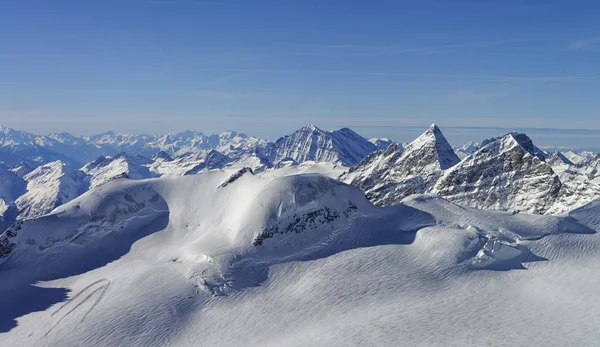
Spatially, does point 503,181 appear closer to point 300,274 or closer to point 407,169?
point 407,169

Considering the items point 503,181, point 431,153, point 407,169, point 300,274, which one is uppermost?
point 431,153

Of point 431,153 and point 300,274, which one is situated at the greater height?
point 431,153

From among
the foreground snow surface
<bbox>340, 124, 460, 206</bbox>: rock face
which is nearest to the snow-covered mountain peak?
<bbox>340, 124, 460, 206</bbox>: rock face

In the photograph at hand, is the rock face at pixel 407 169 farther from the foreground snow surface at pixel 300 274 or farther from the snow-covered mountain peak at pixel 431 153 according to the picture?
the foreground snow surface at pixel 300 274

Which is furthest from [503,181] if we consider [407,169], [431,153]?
[407,169]

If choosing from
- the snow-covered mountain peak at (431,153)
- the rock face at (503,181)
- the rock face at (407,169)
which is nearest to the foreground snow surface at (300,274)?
the rock face at (503,181)
